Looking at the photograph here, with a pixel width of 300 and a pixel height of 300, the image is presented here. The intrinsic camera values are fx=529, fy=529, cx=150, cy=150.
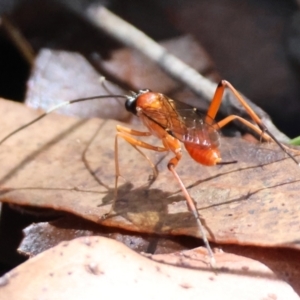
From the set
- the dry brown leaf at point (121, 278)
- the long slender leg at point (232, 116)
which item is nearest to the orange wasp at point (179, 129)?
the long slender leg at point (232, 116)

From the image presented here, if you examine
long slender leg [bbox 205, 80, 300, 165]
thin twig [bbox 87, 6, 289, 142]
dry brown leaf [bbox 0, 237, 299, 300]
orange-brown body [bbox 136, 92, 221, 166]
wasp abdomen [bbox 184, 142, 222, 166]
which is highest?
thin twig [bbox 87, 6, 289, 142]

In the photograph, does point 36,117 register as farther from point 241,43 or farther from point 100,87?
point 241,43

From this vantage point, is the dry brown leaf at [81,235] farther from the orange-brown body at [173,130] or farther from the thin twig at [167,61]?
the thin twig at [167,61]

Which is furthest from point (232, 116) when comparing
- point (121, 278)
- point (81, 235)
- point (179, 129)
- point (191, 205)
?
point (121, 278)

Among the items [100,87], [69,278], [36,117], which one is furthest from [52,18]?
[69,278]

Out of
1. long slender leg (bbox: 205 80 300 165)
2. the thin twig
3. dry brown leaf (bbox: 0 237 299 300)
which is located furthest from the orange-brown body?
dry brown leaf (bbox: 0 237 299 300)

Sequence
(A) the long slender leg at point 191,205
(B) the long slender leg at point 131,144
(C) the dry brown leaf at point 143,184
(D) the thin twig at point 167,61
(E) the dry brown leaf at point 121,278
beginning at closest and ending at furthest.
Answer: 1. (E) the dry brown leaf at point 121,278
2. (A) the long slender leg at point 191,205
3. (C) the dry brown leaf at point 143,184
4. (B) the long slender leg at point 131,144
5. (D) the thin twig at point 167,61

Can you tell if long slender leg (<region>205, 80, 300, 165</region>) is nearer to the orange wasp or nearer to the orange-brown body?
the orange wasp
